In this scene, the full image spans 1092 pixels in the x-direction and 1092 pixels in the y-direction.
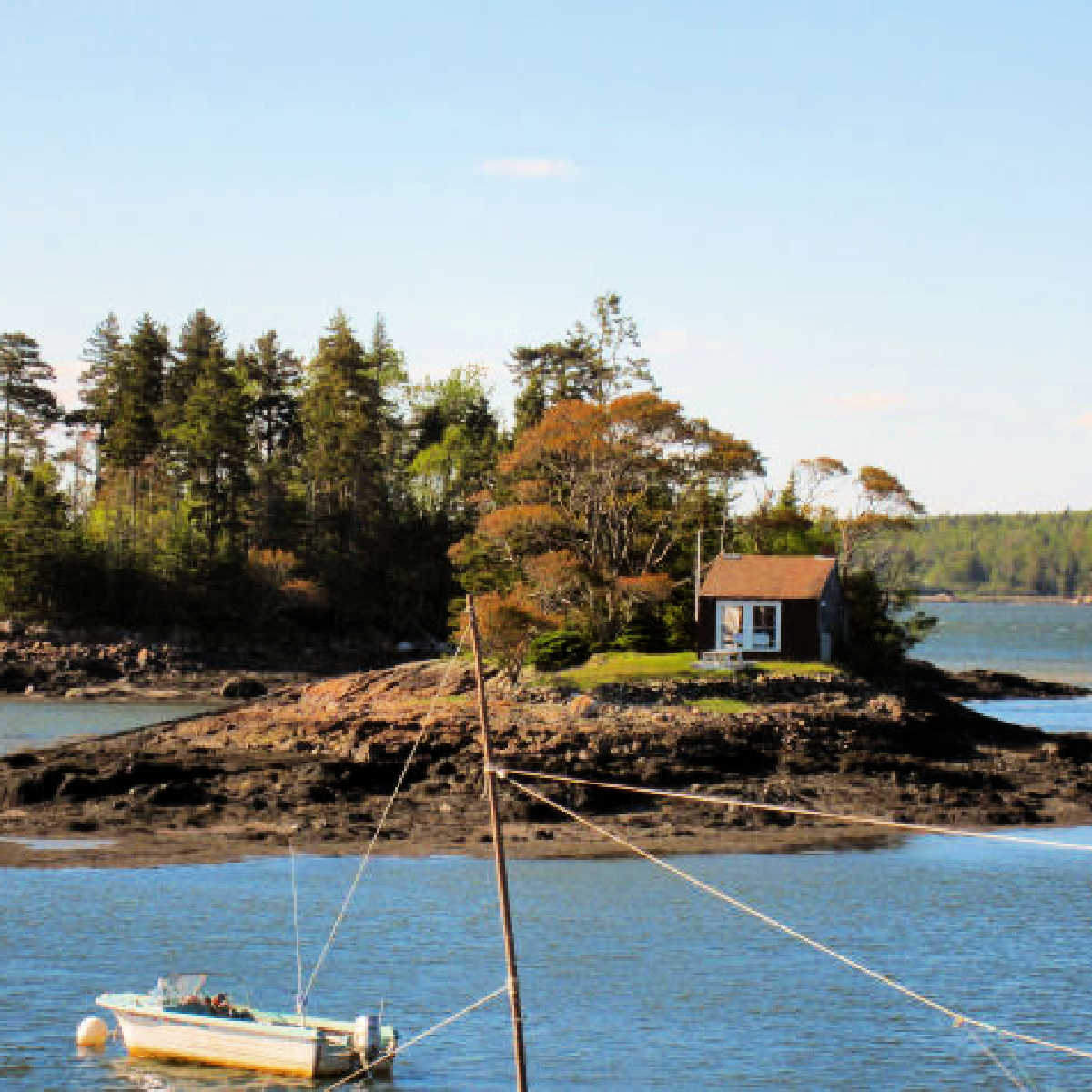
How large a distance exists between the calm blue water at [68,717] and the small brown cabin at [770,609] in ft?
75.6

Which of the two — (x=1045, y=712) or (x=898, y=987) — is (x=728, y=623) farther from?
(x=898, y=987)

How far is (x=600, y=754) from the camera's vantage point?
146 feet

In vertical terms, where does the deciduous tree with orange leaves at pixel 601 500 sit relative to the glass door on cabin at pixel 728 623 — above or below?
above

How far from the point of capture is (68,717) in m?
71.2

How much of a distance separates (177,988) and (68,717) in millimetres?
49770

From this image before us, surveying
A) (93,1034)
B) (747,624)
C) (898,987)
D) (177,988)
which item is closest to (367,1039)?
(177,988)

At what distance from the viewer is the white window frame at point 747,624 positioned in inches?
2409

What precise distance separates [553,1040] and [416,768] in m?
19.8

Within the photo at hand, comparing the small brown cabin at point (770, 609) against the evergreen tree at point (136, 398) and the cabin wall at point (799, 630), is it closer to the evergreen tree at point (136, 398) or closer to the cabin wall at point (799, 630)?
the cabin wall at point (799, 630)

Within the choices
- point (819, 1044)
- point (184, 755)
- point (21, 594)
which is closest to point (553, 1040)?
point (819, 1044)

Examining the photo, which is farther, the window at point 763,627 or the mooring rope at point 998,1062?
the window at point 763,627

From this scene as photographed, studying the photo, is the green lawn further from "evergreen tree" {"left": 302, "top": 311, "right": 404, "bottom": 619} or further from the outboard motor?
"evergreen tree" {"left": 302, "top": 311, "right": 404, "bottom": 619}

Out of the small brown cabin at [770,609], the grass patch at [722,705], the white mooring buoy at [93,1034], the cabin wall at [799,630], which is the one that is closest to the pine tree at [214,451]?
the small brown cabin at [770,609]

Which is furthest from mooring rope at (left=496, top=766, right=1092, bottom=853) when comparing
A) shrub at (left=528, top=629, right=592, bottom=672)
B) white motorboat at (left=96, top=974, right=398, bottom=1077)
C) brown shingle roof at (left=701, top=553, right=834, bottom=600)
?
brown shingle roof at (left=701, top=553, right=834, bottom=600)
